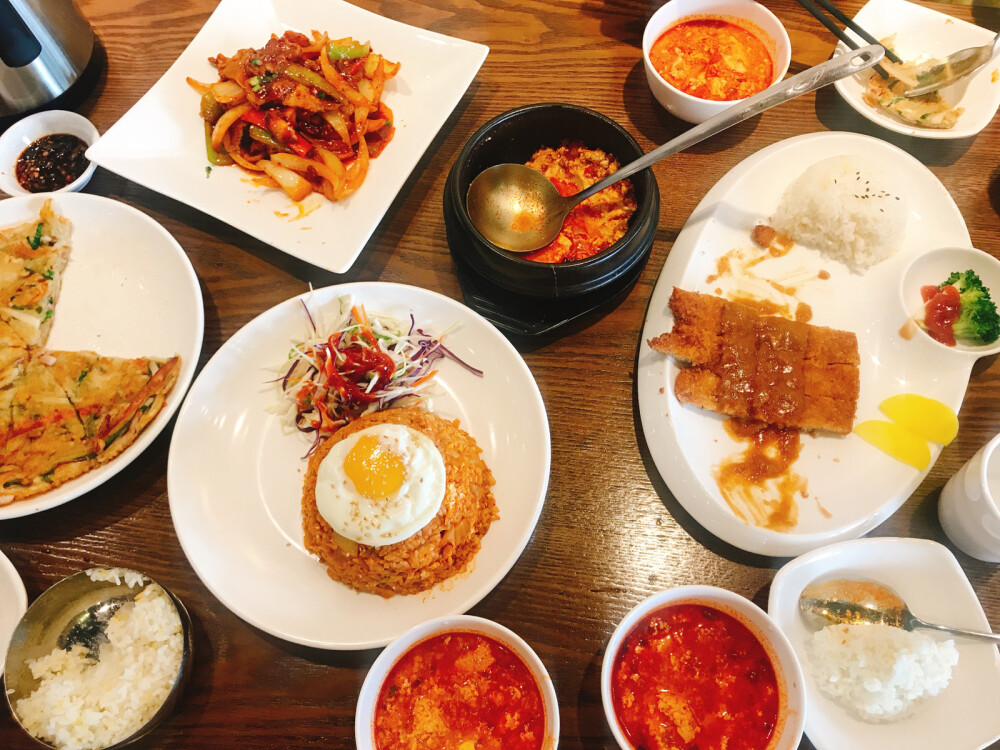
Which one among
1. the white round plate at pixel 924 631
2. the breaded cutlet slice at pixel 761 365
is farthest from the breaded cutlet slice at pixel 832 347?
the white round plate at pixel 924 631

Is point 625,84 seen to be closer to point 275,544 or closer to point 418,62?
point 418,62

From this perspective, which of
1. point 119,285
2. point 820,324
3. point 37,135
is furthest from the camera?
point 37,135

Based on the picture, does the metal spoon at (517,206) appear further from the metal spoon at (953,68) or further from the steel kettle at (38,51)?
the steel kettle at (38,51)

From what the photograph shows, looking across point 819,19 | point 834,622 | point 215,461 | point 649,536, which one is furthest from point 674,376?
point 819,19

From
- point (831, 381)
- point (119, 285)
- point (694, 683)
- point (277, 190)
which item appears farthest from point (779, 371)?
point (119, 285)

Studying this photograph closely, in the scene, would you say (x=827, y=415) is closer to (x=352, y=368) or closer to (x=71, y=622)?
(x=352, y=368)

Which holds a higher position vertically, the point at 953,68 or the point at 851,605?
the point at 953,68
